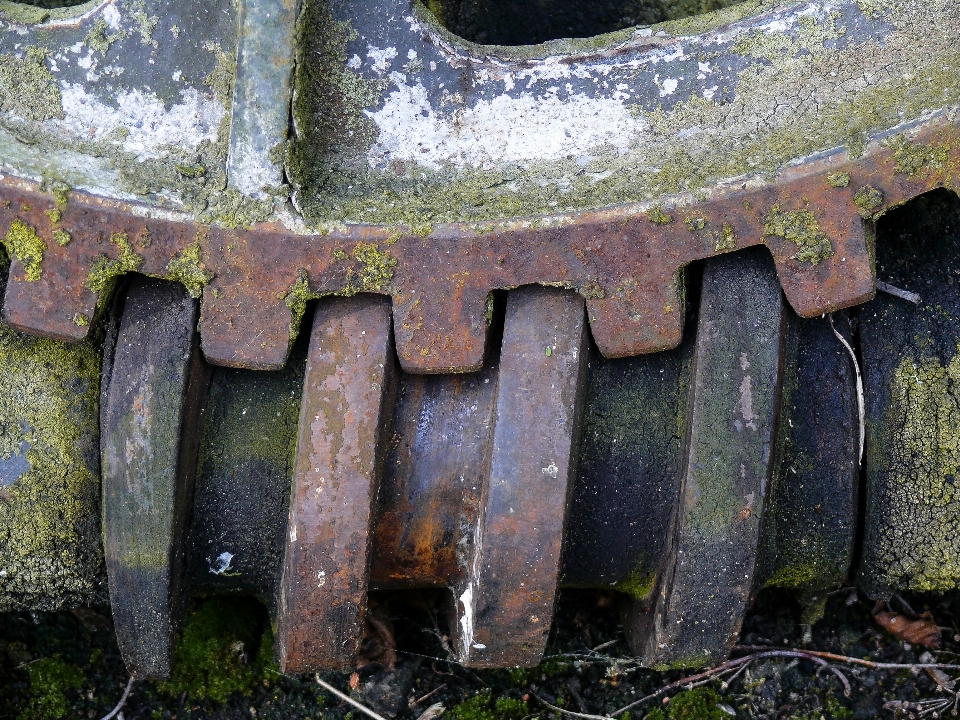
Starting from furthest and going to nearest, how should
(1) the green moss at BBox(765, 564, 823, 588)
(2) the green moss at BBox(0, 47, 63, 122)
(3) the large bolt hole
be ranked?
(3) the large bolt hole < (1) the green moss at BBox(765, 564, 823, 588) < (2) the green moss at BBox(0, 47, 63, 122)

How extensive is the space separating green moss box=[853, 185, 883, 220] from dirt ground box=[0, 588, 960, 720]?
1016mm

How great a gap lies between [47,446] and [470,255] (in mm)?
710

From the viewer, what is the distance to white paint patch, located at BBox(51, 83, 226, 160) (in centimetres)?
137

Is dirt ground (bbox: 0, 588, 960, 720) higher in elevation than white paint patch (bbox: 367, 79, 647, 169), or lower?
lower

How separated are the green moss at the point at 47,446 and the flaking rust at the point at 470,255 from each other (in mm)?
121

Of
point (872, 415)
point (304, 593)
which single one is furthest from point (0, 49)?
point (872, 415)

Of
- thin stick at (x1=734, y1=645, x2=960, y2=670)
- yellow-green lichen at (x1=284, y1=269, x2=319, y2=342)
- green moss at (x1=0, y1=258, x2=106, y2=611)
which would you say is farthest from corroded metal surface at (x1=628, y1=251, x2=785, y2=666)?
green moss at (x1=0, y1=258, x2=106, y2=611)

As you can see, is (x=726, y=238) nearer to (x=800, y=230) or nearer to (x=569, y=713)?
(x=800, y=230)

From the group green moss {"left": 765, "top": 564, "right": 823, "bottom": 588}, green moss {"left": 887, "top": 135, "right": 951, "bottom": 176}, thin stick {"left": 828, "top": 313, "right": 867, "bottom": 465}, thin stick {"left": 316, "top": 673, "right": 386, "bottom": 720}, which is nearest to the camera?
green moss {"left": 887, "top": 135, "right": 951, "bottom": 176}

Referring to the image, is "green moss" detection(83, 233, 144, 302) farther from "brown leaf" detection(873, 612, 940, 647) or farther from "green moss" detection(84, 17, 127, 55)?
"brown leaf" detection(873, 612, 940, 647)

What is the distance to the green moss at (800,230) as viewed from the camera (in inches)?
51.3

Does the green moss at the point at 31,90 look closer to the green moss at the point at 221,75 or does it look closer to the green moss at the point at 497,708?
the green moss at the point at 221,75

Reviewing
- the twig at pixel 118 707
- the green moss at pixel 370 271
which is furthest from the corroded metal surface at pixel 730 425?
the twig at pixel 118 707

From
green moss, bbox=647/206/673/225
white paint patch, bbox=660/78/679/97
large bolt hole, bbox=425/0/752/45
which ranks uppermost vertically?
large bolt hole, bbox=425/0/752/45
